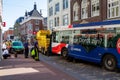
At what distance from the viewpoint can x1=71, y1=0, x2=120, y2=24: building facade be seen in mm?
30656

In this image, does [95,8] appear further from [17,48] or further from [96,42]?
[96,42]

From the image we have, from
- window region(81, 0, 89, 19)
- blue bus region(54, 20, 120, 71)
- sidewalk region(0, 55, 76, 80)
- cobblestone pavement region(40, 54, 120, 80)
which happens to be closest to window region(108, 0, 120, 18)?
window region(81, 0, 89, 19)

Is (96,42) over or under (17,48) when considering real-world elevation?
over

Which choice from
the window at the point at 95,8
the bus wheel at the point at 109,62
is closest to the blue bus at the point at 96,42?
the bus wheel at the point at 109,62

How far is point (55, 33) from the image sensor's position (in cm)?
2447

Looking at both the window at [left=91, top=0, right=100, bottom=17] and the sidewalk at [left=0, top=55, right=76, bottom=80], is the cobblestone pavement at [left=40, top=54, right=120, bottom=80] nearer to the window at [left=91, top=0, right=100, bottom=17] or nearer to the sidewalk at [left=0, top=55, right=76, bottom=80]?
the sidewalk at [left=0, top=55, right=76, bottom=80]

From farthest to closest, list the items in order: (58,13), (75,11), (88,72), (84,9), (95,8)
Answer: (58,13) → (75,11) → (84,9) → (95,8) → (88,72)

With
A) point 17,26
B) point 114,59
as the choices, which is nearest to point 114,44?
point 114,59

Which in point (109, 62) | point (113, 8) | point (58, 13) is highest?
point (58, 13)

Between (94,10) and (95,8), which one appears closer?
(95,8)

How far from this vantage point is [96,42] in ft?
56.6

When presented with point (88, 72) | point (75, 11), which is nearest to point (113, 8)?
point (75, 11)

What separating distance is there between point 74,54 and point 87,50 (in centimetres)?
224

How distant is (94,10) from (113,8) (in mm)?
4725
